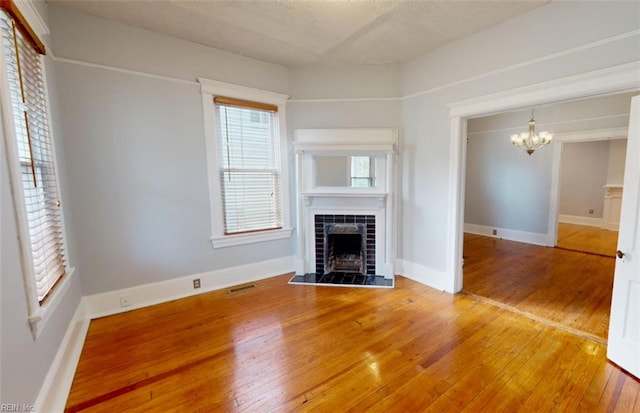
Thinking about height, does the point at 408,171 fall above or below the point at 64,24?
below

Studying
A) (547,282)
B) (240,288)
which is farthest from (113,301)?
(547,282)

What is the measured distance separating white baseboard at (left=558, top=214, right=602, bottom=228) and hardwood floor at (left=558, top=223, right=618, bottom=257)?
306 millimetres

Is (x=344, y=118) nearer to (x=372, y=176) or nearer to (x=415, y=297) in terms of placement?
(x=372, y=176)

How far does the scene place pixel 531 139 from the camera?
16.3 feet

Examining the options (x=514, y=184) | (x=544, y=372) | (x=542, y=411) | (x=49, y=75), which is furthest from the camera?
(x=514, y=184)

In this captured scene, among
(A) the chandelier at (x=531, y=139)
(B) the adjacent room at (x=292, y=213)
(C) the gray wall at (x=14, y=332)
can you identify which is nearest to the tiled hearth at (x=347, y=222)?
(B) the adjacent room at (x=292, y=213)

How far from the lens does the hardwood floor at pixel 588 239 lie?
4.90m

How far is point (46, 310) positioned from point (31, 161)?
91 centimetres

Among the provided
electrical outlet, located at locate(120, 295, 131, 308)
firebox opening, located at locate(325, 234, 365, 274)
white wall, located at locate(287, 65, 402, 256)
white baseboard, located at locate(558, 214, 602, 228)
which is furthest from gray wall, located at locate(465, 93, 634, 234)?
electrical outlet, located at locate(120, 295, 131, 308)

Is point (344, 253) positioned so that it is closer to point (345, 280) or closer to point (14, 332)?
point (345, 280)

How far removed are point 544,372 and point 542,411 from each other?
16.5 inches

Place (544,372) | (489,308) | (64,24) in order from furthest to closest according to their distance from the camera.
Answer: (489,308)
(64,24)
(544,372)

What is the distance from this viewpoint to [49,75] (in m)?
2.22

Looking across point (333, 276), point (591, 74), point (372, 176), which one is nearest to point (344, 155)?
point (372, 176)
